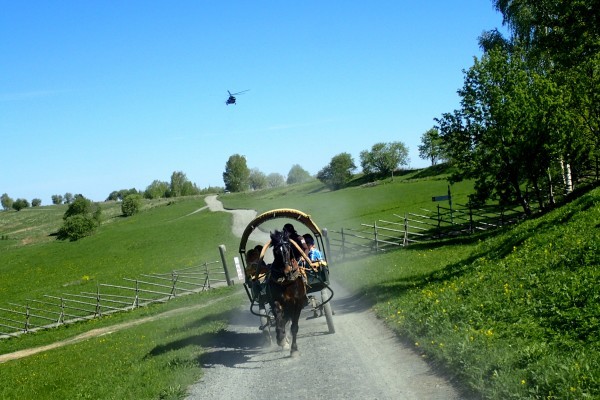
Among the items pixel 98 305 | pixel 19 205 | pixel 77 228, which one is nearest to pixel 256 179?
pixel 19 205

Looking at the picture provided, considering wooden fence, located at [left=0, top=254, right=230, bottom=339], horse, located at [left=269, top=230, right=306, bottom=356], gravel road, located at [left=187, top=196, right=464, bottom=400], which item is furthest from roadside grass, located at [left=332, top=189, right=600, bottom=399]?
wooden fence, located at [left=0, top=254, right=230, bottom=339]

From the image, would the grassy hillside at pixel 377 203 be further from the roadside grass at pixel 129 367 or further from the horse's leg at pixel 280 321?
the horse's leg at pixel 280 321

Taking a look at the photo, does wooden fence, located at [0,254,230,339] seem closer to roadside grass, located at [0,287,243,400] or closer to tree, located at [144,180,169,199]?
roadside grass, located at [0,287,243,400]

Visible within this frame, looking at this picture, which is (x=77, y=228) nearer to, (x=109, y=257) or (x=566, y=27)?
(x=109, y=257)

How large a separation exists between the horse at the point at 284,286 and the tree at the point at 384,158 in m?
103

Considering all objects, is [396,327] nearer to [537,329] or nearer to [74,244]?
[537,329]

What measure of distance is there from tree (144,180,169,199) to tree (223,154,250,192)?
2944 centimetres

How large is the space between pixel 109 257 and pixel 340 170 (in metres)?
63.4

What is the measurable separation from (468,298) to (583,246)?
11.2ft

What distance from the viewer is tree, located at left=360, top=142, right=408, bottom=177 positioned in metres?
116

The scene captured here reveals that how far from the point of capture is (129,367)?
12.8 metres

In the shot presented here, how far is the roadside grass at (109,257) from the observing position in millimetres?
47425

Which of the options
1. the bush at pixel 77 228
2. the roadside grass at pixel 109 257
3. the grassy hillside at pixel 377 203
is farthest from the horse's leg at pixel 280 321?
the bush at pixel 77 228

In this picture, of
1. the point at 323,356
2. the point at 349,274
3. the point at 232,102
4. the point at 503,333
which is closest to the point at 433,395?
the point at 503,333
